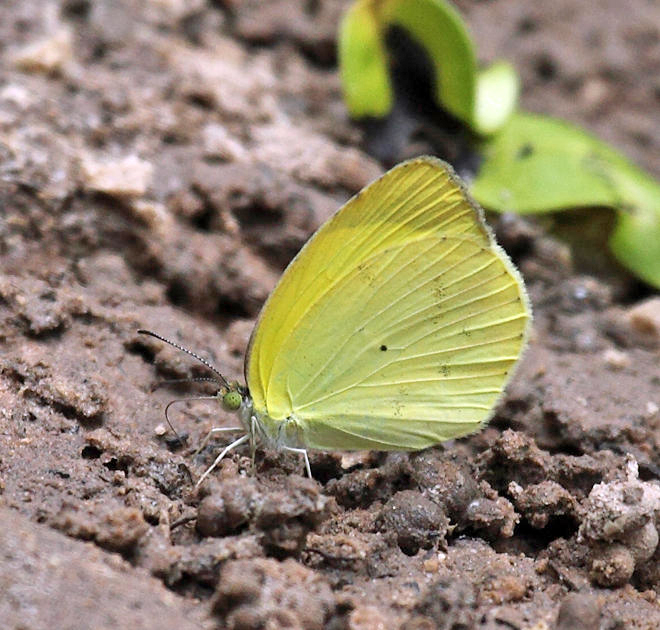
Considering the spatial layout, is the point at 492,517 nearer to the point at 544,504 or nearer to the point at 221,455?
the point at 544,504

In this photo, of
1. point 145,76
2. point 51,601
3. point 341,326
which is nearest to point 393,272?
point 341,326

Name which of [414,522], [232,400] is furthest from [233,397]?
[414,522]

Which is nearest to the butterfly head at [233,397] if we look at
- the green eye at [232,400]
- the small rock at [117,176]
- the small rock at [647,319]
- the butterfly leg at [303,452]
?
the green eye at [232,400]

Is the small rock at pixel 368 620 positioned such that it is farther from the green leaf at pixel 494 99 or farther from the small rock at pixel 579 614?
the green leaf at pixel 494 99

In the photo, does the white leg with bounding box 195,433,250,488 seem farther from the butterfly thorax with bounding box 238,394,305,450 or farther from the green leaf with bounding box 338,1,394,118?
the green leaf with bounding box 338,1,394,118

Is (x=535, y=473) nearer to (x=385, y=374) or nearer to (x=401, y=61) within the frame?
(x=385, y=374)

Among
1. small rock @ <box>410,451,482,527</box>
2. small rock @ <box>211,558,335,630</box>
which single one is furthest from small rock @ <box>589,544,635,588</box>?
small rock @ <box>211,558,335,630</box>
